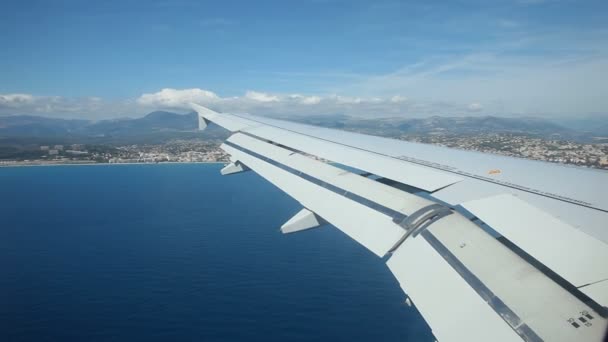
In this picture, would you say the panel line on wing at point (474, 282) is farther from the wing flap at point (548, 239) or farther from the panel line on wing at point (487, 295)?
the wing flap at point (548, 239)

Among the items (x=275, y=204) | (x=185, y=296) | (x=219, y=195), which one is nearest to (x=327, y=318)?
(x=185, y=296)

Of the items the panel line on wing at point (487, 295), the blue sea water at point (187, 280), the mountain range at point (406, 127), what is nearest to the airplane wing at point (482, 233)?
the panel line on wing at point (487, 295)

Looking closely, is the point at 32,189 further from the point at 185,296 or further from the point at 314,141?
the point at 314,141

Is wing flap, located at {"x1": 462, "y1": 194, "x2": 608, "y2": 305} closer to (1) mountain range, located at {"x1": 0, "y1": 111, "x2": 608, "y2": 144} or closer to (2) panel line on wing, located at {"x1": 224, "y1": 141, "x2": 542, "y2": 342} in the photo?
(2) panel line on wing, located at {"x1": 224, "y1": 141, "x2": 542, "y2": 342}

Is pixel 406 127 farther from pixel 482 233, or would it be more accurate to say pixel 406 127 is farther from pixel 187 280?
pixel 482 233

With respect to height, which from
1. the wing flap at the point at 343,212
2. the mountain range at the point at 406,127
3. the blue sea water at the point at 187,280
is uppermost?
the mountain range at the point at 406,127

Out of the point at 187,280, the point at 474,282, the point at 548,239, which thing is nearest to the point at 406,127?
the point at 187,280
